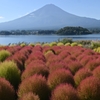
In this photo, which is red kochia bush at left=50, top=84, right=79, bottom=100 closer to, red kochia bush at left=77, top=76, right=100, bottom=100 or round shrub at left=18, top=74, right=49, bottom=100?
red kochia bush at left=77, top=76, right=100, bottom=100

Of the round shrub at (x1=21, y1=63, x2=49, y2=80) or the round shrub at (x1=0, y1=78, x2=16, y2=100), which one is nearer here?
the round shrub at (x1=0, y1=78, x2=16, y2=100)

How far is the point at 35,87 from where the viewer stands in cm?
569

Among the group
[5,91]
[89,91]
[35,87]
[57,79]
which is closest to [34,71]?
[57,79]

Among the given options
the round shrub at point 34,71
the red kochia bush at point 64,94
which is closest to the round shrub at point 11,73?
the round shrub at point 34,71

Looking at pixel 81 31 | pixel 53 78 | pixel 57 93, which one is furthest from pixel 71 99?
pixel 81 31

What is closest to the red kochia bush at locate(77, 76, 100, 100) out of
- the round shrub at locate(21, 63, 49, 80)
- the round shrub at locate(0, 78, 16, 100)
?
the round shrub at locate(0, 78, 16, 100)

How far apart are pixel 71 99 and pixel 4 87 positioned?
1.52 meters

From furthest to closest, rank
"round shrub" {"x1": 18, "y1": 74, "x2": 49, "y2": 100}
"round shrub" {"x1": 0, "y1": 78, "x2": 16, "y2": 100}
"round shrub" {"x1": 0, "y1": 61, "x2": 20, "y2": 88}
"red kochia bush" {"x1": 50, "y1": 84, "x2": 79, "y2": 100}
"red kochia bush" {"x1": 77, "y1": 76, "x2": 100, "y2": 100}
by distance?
1. "round shrub" {"x1": 0, "y1": 61, "x2": 20, "y2": 88}
2. "round shrub" {"x1": 18, "y1": 74, "x2": 49, "y2": 100}
3. "red kochia bush" {"x1": 77, "y1": 76, "x2": 100, "y2": 100}
4. "round shrub" {"x1": 0, "y1": 78, "x2": 16, "y2": 100}
5. "red kochia bush" {"x1": 50, "y1": 84, "x2": 79, "y2": 100}

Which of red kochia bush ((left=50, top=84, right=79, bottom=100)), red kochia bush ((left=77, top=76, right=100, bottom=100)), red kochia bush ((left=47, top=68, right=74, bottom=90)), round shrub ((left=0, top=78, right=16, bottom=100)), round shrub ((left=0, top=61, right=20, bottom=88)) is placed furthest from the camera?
round shrub ((left=0, top=61, right=20, bottom=88))

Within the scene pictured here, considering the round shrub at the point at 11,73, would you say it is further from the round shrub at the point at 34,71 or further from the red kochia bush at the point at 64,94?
the red kochia bush at the point at 64,94

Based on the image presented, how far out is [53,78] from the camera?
246 inches

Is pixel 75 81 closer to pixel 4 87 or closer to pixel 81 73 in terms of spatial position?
pixel 81 73

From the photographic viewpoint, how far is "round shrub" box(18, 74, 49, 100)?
18.5ft

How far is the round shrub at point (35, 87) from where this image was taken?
565cm
